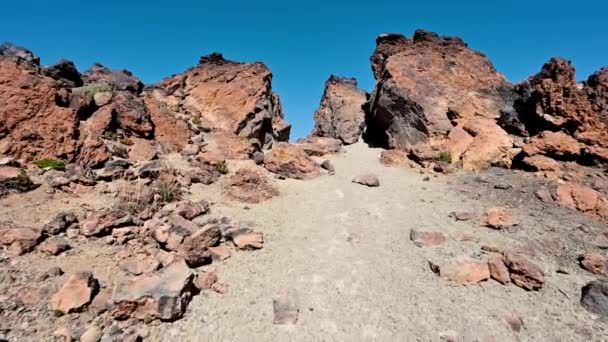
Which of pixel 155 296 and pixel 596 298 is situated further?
pixel 596 298

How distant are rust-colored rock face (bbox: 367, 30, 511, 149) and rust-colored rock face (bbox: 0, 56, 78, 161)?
19.9 m

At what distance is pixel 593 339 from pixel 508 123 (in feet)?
54.0

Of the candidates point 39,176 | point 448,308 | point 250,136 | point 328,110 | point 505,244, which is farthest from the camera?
point 328,110

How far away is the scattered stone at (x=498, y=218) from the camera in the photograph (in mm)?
12281

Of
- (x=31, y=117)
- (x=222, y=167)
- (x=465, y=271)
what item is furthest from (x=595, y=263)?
(x=31, y=117)

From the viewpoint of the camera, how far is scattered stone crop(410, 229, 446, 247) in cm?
1138

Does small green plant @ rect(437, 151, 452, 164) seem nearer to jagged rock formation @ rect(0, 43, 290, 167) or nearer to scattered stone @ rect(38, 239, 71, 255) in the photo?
jagged rock formation @ rect(0, 43, 290, 167)

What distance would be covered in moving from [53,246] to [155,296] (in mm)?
3571

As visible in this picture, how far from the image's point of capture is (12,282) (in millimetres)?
7531

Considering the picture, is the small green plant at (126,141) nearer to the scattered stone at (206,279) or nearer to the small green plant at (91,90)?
the small green plant at (91,90)

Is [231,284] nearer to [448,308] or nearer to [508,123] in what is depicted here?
[448,308]

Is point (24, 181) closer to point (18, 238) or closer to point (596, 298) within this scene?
point (18, 238)

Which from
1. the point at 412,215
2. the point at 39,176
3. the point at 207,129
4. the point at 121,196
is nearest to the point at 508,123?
the point at 412,215

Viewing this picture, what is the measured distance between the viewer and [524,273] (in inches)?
362
